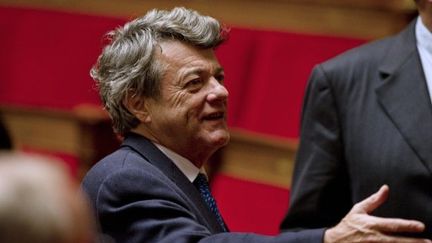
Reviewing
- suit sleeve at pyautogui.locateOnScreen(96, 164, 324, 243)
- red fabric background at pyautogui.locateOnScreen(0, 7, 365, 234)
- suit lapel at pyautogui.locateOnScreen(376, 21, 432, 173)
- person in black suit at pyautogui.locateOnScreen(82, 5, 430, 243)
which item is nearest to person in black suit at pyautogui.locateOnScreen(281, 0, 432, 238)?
suit lapel at pyautogui.locateOnScreen(376, 21, 432, 173)

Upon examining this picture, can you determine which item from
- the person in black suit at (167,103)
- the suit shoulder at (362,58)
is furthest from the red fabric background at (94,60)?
the person in black suit at (167,103)

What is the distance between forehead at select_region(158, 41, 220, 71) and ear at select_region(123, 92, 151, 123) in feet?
0.20

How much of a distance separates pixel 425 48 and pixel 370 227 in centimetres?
59

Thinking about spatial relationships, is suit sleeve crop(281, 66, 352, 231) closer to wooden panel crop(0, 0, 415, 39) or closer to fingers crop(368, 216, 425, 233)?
fingers crop(368, 216, 425, 233)

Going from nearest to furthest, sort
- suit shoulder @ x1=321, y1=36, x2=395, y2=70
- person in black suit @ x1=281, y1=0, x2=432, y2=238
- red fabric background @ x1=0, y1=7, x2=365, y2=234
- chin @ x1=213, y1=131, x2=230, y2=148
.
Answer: chin @ x1=213, y1=131, x2=230, y2=148
person in black suit @ x1=281, y1=0, x2=432, y2=238
suit shoulder @ x1=321, y1=36, x2=395, y2=70
red fabric background @ x1=0, y1=7, x2=365, y2=234

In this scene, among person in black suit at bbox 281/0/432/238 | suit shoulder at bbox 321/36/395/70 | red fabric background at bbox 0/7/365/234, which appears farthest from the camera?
red fabric background at bbox 0/7/365/234

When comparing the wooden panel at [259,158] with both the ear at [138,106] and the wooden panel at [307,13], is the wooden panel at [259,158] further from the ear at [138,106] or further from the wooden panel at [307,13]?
the ear at [138,106]

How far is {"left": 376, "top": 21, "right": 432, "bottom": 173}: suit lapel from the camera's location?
155 centimetres

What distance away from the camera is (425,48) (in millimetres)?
1598

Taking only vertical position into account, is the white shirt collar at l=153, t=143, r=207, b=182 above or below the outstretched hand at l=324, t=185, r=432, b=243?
above

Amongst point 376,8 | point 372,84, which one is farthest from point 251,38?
point 372,84

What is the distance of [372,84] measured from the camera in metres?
1.62

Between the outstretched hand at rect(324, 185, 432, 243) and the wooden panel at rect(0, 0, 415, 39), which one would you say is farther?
the wooden panel at rect(0, 0, 415, 39)

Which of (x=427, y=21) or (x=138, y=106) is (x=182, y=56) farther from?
(x=427, y=21)
